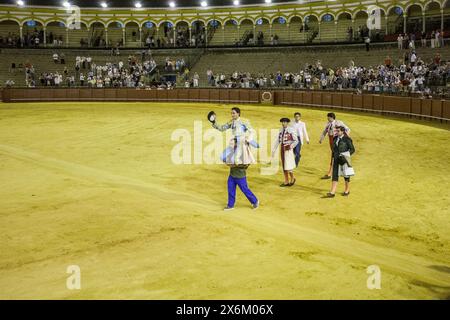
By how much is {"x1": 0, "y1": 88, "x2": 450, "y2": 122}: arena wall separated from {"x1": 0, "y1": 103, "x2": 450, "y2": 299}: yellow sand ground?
960 centimetres

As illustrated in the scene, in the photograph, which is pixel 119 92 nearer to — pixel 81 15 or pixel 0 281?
pixel 81 15

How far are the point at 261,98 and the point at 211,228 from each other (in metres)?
27.5

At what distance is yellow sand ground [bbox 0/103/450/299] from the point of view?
6.56 meters

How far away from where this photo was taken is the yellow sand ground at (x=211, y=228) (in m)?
6.56

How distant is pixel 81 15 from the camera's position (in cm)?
4809

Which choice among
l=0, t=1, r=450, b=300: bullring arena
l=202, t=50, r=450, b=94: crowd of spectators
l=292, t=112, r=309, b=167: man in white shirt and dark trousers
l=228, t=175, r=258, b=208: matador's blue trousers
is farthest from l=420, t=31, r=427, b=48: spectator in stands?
l=228, t=175, r=258, b=208: matador's blue trousers

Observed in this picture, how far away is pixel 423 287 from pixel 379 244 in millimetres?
1691

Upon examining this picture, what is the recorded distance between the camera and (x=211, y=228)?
8.92 meters

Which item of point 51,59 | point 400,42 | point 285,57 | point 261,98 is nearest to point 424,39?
point 400,42

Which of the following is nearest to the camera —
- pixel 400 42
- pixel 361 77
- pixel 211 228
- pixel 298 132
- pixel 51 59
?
pixel 211 228

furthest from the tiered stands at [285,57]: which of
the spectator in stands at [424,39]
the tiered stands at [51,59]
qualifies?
the tiered stands at [51,59]

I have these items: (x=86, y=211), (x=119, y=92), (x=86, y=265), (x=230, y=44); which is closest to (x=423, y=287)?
(x=86, y=265)

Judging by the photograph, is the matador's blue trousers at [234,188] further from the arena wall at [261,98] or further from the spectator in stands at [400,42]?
the spectator in stands at [400,42]

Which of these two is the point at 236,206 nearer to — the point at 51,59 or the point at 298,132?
the point at 298,132
